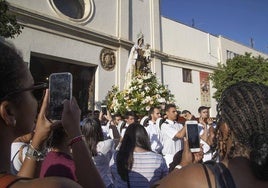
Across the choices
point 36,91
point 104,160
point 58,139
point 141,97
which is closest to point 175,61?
point 141,97

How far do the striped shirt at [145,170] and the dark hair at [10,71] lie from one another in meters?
1.98

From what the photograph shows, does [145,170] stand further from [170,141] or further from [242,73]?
[242,73]

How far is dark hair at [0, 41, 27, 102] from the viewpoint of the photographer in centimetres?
114

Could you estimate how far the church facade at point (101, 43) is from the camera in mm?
11898

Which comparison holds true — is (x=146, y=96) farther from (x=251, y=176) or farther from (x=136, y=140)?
(x=251, y=176)

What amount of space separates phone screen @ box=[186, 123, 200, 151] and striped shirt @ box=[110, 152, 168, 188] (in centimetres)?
39

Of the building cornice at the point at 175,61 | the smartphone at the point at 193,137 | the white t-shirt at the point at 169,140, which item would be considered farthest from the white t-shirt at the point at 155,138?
the building cornice at the point at 175,61

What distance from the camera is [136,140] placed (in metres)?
3.12

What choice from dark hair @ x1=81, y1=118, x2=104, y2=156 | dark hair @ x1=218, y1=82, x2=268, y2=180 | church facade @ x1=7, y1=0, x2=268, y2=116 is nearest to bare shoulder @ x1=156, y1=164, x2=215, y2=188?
dark hair @ x1=218, y1=82, x2=268, y2=180

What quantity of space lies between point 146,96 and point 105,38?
20.3 ft

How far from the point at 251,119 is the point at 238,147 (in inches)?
5.8

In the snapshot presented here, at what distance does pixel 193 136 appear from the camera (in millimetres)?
3021

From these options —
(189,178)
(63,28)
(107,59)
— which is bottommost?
(189,178)

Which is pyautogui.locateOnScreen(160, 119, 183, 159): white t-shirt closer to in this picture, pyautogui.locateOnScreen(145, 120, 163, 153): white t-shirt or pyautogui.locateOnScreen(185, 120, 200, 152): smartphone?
pyautogui.locateOnScreen(145, 120, 163, 153): white t-shirt
